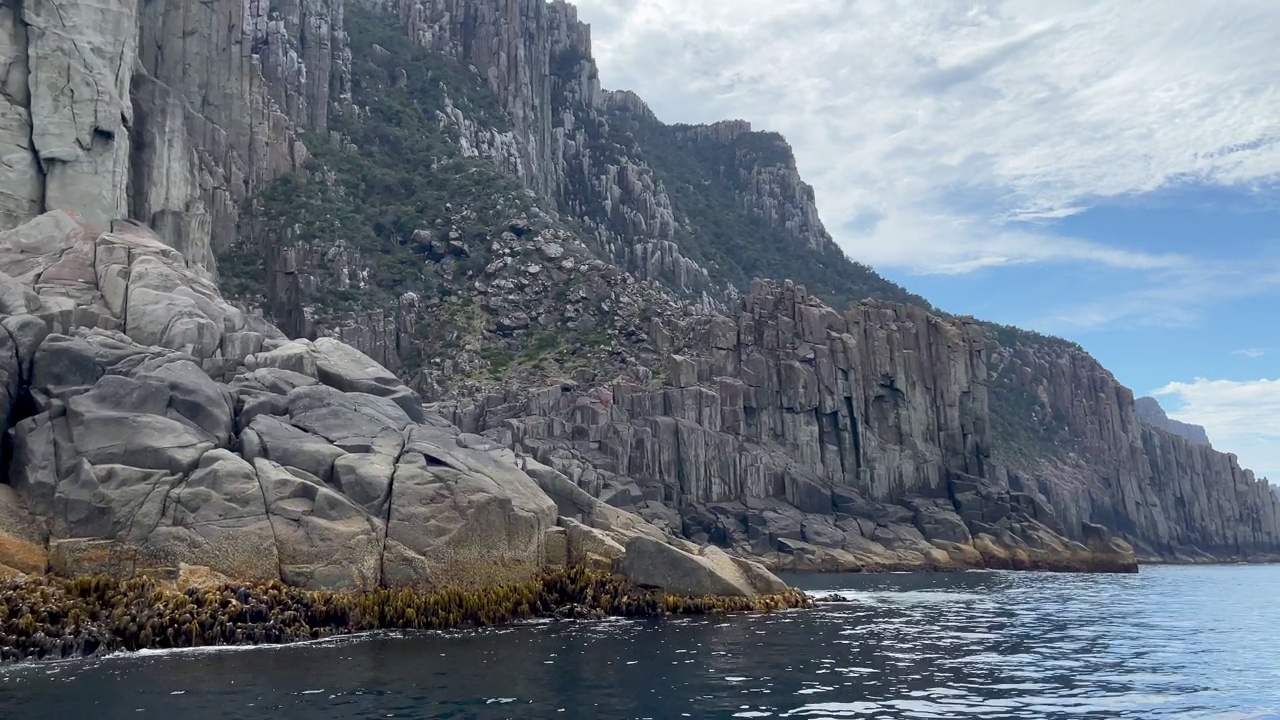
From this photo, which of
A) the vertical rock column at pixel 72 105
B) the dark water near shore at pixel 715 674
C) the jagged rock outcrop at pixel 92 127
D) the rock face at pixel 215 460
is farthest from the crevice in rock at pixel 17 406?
the vertical rock column at pixel 72 105

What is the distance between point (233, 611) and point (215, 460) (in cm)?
690

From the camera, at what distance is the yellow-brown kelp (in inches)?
1339

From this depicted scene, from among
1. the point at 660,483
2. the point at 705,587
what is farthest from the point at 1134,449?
the point at 705,587

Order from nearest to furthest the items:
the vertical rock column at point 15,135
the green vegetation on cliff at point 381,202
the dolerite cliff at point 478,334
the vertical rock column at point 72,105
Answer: the dolerite cliff at point 478,334 → the vertical rock column at point 15,135 → the vertical rock column at point 72,105 → the green vegetation on cliff at point 381,202

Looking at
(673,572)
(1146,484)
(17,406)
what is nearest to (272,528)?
(17,406)

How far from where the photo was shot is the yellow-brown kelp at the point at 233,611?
34.0 metres

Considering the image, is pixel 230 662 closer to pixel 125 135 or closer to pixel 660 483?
pixel 125 135

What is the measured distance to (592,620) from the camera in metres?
45.1

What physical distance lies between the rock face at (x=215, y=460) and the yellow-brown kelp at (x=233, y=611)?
3.29ft

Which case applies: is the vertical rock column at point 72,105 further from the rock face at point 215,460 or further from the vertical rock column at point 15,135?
the rock face at point 215,460

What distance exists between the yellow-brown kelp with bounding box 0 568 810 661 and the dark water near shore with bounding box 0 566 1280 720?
1909 mm

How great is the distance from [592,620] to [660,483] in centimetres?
6185

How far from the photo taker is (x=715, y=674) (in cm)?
3106

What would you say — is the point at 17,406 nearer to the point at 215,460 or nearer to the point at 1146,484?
the point at 215,460
